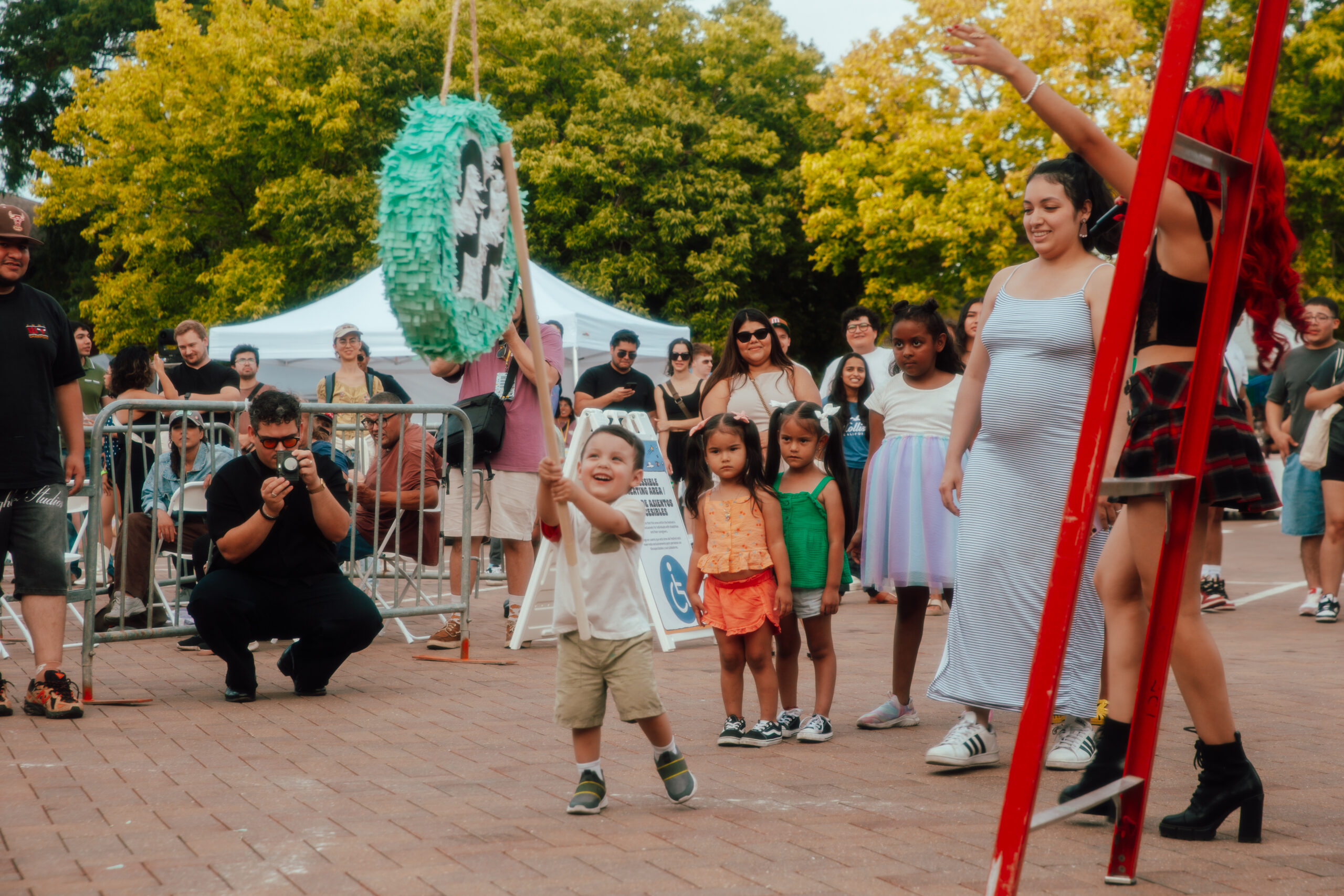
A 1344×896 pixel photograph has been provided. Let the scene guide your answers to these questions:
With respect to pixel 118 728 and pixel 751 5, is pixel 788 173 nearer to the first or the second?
pixel 751 5

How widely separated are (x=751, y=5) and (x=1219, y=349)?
127 feet

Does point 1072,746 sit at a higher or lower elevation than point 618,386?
lower

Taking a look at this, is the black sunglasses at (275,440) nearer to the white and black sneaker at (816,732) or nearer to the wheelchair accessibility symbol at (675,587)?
A: the wheelchair accessibility symbol at (675,587)

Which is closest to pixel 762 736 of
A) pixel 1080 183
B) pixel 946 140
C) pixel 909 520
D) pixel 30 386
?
pixel 909 520

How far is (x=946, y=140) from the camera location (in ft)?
98.4

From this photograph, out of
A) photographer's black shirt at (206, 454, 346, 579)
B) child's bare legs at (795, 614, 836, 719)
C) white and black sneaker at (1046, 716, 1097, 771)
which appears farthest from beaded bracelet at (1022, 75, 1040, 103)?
photographer's black shirt at (206, 454, 346, 579)

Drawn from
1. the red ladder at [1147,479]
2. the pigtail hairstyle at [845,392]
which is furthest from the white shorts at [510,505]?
the red ladder at [1147,479]

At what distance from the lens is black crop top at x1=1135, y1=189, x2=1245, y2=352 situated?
3.44m

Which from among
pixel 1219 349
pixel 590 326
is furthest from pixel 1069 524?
pixel 590 326

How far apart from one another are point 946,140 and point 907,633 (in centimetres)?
2625

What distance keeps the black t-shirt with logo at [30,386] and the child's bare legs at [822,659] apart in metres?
3.29

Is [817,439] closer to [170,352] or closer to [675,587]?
[675,587]

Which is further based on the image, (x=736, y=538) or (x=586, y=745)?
(x=736, y=538)

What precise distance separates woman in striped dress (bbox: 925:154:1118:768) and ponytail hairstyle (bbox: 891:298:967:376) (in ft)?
2.83
